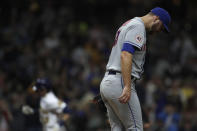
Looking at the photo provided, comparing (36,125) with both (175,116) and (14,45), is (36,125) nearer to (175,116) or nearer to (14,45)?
(175,116)

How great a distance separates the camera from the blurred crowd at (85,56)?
1461 centimetres

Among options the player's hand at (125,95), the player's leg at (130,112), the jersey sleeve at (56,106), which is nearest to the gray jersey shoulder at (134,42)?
the player's leg at (130,112)

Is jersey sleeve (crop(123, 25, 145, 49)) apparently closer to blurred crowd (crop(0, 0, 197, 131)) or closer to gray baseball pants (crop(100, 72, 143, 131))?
gray baseball pants (crop(100, 72, 143, 131))

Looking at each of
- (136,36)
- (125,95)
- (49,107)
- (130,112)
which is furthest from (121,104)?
(49,107)

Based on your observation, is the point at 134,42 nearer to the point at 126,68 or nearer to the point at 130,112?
the point at 126,68

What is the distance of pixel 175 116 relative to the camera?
46.3ft

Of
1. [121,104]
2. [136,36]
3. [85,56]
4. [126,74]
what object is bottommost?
[121,104]

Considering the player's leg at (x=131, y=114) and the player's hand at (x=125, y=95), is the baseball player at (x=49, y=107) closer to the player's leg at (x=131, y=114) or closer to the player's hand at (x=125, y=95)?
the player's leg at (x=131, y=114)

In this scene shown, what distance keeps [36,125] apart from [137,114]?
5016 mm

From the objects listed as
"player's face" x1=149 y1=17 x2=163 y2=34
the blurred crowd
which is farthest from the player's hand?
the blurred crowd

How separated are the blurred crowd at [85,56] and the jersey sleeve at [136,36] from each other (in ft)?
18.3

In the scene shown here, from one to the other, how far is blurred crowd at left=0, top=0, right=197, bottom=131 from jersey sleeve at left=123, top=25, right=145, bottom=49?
5567mm

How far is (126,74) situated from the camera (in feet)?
22.2

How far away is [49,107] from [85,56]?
8.11 meters
